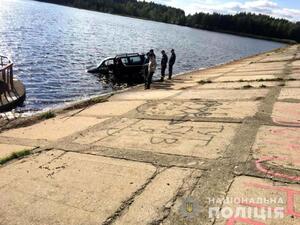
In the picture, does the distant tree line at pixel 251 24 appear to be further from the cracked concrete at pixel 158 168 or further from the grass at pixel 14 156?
the grass at pixel 14 156

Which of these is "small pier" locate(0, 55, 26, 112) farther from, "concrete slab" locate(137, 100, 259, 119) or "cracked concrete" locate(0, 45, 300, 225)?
"concrete slab" locate(137, 100, 259, 119)

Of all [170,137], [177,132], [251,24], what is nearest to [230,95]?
[177,132]

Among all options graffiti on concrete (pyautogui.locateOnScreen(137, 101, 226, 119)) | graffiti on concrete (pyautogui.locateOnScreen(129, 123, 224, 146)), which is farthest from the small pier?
graffiti on concrete (pyautogui.locateOnScreen(129, 123, 224, 146))

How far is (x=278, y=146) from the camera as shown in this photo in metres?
8.46

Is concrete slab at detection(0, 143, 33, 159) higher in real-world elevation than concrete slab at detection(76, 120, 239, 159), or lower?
lower

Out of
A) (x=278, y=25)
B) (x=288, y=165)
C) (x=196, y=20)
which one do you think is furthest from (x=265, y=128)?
(x=196, y=20)

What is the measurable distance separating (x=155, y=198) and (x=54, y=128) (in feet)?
22.1

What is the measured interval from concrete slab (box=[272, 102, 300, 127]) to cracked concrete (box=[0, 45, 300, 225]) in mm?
27

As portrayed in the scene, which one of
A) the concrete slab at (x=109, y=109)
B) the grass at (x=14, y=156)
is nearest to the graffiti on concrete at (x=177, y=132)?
the grass at (x=14, y=156)

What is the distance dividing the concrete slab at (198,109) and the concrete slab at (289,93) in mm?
1418

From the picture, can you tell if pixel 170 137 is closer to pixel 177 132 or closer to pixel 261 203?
pixel 177 132

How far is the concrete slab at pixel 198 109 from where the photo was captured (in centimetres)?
1194

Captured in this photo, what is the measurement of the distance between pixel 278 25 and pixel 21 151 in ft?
583

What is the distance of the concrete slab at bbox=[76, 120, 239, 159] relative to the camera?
28.6 feet
